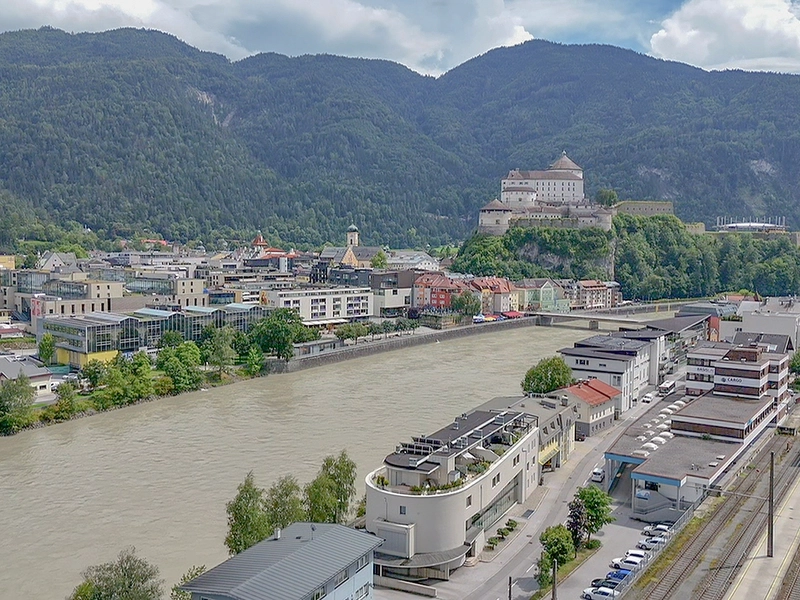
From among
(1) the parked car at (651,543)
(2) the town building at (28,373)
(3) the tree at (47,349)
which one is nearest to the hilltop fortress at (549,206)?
(3) the tree at (47,349)

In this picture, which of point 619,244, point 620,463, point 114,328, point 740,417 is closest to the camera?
point 620,463

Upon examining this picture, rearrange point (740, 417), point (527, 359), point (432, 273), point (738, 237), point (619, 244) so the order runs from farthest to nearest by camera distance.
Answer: point (738, 237) → point (619, 244) → point (432, 273) → point (527, 359) → point (740, 417)

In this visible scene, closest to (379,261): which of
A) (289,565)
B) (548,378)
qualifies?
(548,378)

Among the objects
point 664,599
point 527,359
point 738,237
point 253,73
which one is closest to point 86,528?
point 664,599

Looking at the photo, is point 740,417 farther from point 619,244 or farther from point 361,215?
point 361,215

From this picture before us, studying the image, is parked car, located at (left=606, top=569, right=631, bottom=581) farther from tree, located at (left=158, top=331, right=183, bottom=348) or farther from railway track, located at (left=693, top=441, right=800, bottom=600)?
tree, located at (left=158, top=331, right=183, bottom=348)

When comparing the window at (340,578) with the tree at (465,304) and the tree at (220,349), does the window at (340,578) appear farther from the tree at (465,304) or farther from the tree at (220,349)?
the tree at (465,304)
